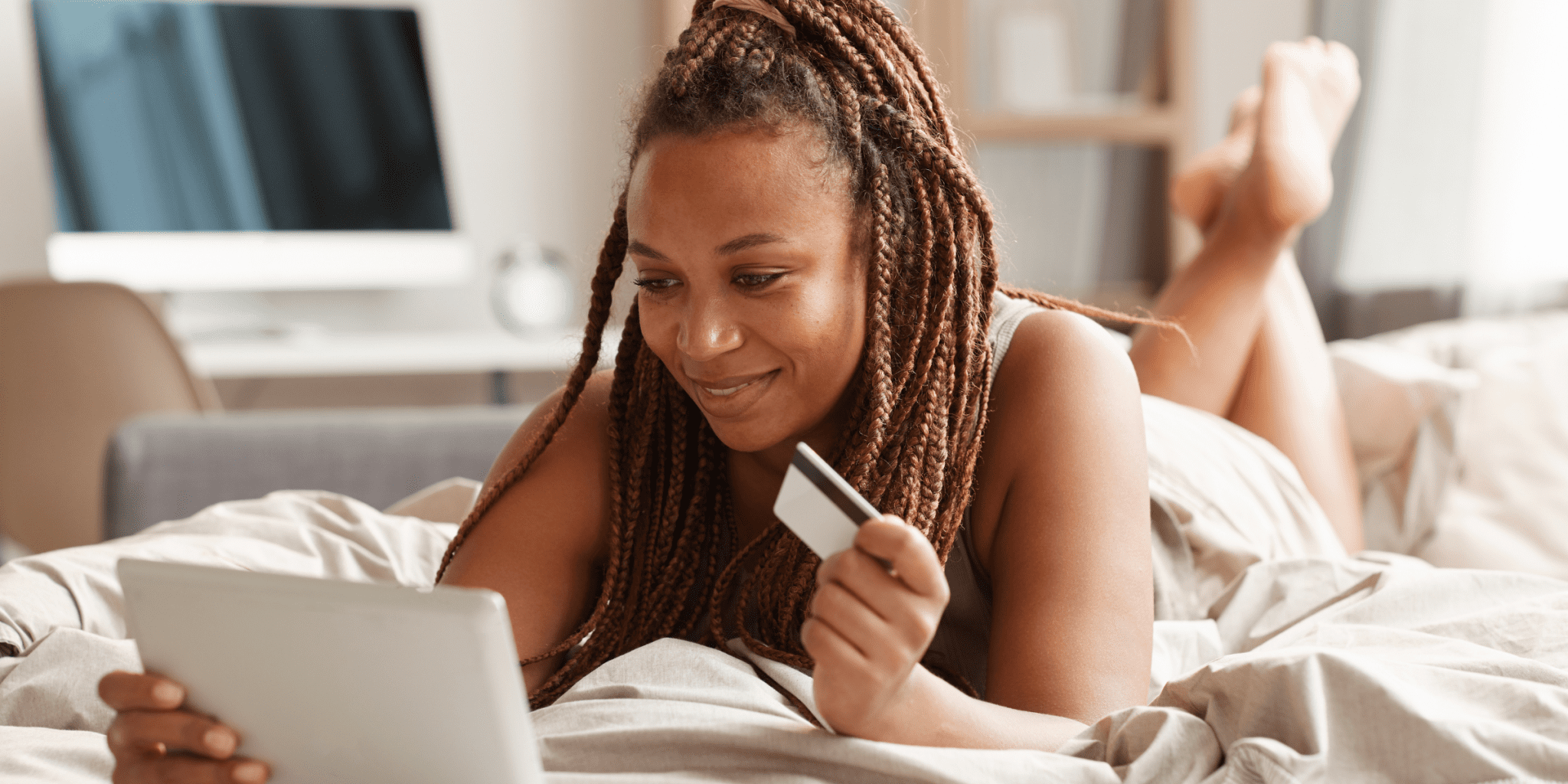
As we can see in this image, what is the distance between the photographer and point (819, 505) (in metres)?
0.59

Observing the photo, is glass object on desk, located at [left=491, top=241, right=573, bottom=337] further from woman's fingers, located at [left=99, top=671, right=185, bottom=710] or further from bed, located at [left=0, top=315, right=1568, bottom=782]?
woman's fingers, located at [left=99, top=671, right=185, bottom=710]

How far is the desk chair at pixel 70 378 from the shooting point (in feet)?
6.59

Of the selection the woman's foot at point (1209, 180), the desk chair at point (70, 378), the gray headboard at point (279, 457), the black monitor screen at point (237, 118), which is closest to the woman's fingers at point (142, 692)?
the gray headboard at point (279, 457)

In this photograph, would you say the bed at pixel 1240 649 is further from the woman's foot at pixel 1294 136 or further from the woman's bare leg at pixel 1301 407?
the woman's foot at pixel 1294 136

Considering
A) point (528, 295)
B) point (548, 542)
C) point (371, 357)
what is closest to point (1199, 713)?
point (548, 542)

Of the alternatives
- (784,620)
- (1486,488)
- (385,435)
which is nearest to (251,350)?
(385,435)

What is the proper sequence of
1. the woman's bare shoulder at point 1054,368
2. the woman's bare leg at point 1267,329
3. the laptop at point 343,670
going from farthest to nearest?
1. the woman's bare leg at point 1267,329
2. the woman's bare shoulder at point 1054,368
3. the laptop at point 343,670

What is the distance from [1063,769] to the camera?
62cm

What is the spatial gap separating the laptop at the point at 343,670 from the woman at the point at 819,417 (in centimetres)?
9

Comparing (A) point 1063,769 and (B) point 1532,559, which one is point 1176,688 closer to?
(A) point 1063,769

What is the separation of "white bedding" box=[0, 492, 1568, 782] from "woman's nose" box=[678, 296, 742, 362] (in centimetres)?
19

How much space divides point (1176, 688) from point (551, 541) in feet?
1.56

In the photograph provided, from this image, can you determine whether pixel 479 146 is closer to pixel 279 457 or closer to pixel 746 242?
pixel 279 457

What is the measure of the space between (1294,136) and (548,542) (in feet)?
3.32
